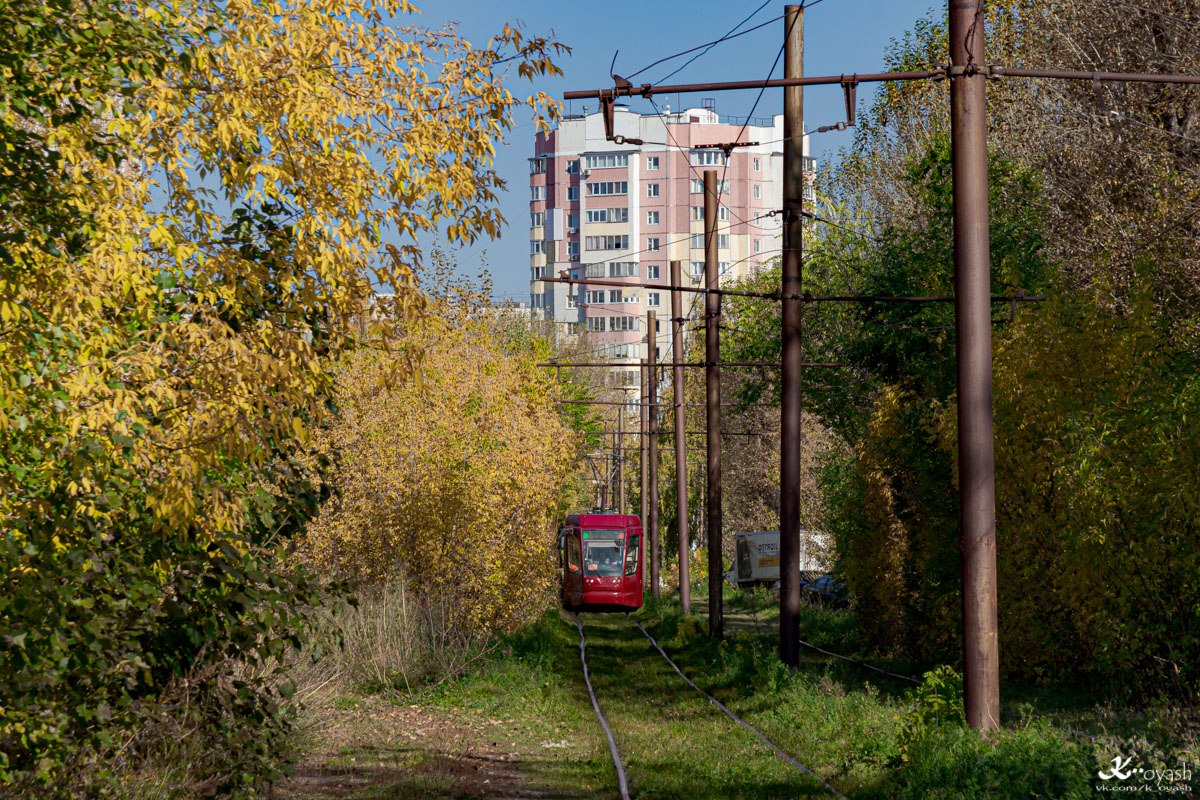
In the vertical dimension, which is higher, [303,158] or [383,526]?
[303,158]

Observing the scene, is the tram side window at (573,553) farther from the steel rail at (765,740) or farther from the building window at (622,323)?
the building window at (622,323)

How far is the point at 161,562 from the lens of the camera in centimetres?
790

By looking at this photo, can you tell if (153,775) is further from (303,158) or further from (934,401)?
(934,401)

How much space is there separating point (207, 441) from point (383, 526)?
47.3 feet

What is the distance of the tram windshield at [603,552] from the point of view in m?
42.0

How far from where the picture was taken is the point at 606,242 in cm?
12200

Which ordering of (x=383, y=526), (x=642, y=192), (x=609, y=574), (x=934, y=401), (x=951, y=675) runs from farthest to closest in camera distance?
(x=642, y=192) < (x=609, y=574) < (x=383, y=526) < (x=934, y=401) < (x=951, y=675)

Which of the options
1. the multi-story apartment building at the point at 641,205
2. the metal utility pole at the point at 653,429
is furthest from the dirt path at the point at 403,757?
the multi-story apartment building at the point at 641,205

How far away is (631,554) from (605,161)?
3278 inches

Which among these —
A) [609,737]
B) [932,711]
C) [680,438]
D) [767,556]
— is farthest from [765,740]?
[767,556]

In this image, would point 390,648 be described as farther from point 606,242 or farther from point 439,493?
point 606,242

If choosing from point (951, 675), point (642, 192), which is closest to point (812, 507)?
point (951, 675)

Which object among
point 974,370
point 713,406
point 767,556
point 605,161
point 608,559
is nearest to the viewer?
point 974,370

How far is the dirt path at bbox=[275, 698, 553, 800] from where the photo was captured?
11266 mm
